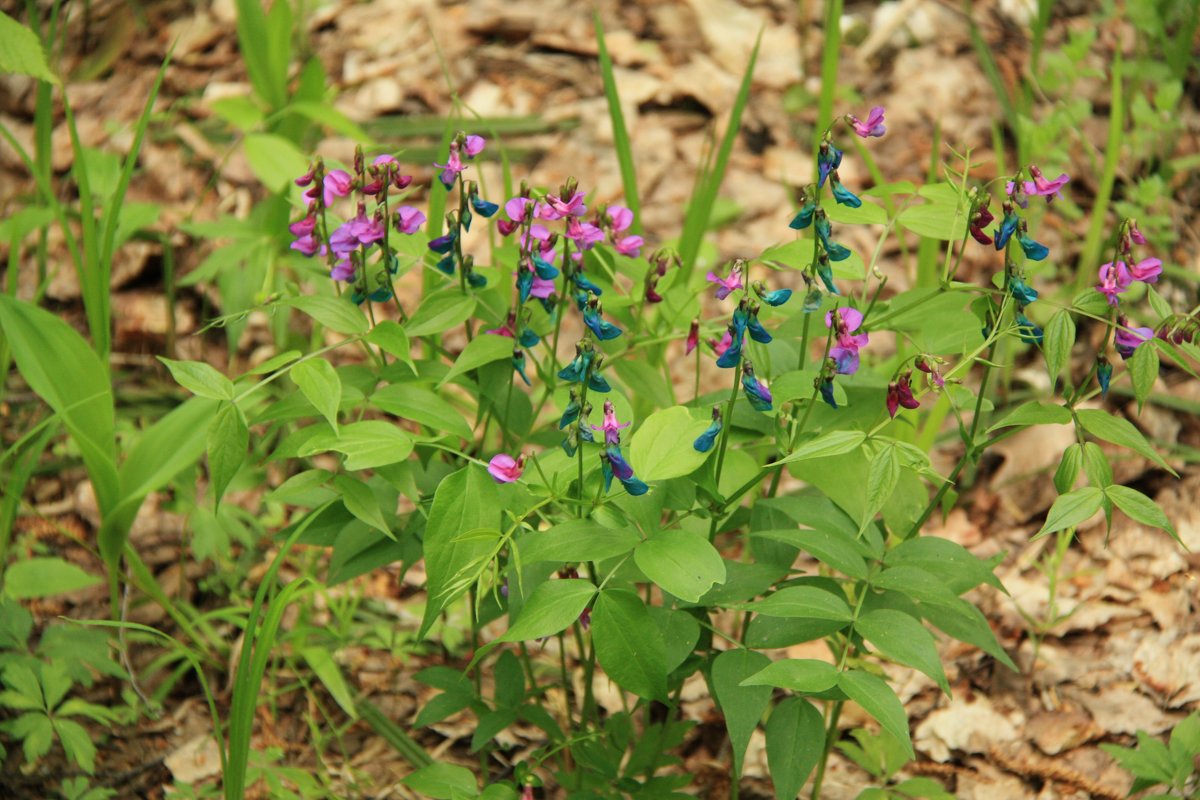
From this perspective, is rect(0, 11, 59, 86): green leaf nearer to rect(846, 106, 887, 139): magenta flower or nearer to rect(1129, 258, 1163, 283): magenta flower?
rect(846, 106, 887, 139): magenta flower

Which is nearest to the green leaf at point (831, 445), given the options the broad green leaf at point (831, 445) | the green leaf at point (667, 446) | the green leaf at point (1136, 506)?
the broad green leaf at point (831, 445)

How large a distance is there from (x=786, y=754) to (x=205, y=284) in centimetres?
210

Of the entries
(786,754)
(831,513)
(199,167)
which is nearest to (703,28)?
(199,167)

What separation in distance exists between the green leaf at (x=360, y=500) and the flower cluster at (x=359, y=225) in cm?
27

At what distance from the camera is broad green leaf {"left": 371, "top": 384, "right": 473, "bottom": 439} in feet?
5.00

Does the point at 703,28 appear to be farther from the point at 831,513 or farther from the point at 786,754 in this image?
the point at 786,754

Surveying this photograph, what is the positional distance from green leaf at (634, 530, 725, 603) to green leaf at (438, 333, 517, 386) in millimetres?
380

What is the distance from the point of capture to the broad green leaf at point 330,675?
2127 millimetres

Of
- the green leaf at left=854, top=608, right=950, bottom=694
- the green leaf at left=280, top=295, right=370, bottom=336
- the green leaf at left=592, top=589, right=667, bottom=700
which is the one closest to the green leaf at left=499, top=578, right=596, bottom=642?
the green leaf at left=592, top=589, right=667, bottom=700

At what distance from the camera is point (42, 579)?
2133 millimetres

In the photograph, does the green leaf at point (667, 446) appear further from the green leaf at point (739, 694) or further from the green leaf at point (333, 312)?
the green leaf at point (333, 312)

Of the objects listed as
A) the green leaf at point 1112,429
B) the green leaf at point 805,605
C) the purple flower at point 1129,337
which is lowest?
the green leaf at point 805,605

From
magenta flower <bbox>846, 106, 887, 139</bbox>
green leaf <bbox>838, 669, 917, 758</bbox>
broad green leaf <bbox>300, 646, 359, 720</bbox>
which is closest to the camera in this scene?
green leaf <bbox>838, 669, 917, 758</bbox>

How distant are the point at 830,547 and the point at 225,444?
822mm
